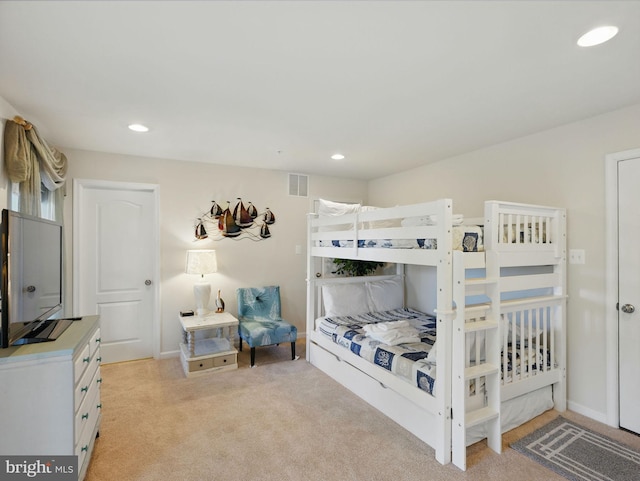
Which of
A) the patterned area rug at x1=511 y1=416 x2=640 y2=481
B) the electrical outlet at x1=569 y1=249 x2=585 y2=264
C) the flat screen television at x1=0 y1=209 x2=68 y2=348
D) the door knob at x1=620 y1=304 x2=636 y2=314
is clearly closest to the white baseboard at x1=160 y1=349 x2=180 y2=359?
the flat screen television at x1=0 y1=209 x2=68 y2=348

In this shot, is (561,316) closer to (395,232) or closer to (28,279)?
(395,232)

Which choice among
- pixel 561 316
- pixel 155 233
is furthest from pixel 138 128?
pixel 561 316

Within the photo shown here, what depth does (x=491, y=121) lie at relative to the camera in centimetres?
264

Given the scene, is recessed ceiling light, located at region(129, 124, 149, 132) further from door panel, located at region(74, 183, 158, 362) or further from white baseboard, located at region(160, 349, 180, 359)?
white baseboard, located at region(160, 349, 180, 359)

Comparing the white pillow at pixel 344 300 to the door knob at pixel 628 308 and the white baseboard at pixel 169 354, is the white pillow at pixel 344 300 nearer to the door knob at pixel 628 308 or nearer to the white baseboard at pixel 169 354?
the white baseboard at pixel 169 354

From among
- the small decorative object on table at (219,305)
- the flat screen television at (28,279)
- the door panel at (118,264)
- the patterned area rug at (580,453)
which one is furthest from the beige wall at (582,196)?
the door panel at (118,264)

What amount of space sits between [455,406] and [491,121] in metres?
2.12

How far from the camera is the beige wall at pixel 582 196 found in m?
2.48

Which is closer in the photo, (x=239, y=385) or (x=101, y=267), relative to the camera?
(x=239, y=385)

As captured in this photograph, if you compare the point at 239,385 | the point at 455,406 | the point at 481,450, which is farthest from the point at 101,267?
the point at 481,450

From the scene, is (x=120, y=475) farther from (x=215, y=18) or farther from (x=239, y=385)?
(x=215, y=18)

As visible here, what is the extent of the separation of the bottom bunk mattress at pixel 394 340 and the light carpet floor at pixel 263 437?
1.36 feet

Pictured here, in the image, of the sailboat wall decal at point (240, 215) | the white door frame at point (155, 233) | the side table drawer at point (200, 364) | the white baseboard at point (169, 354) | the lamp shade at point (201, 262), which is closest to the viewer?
the side table drawer at point (200, 364)

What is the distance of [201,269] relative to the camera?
3.66m
